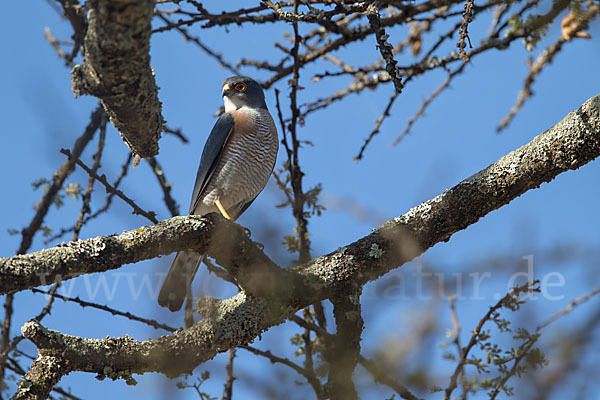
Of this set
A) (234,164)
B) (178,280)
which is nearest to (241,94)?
(234,164)

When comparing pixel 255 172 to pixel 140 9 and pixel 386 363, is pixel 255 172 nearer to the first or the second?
pixel 140 9

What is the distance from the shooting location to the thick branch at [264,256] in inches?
97.7

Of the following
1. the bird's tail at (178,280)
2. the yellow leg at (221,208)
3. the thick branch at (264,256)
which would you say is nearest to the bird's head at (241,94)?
the yellow leg at (221,208)

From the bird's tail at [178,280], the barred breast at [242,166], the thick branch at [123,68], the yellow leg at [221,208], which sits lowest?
the thick branch at [123,68]

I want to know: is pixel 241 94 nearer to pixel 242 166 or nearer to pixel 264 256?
pixel 242 166

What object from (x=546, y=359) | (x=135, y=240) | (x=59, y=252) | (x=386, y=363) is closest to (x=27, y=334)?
(x=59, y=252)

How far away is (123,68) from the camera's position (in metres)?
2.23

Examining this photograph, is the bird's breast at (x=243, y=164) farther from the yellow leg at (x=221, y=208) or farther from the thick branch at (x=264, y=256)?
the thick branch at (x=264, y=256)

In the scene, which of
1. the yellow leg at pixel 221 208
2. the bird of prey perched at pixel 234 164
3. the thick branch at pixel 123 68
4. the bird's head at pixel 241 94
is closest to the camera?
the thick branch at pixel 123 68

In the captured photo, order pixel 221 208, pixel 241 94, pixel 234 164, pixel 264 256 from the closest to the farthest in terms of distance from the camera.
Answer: pixel 264 256 → pixel 221 208 → pixel 234 164 → pixel 241 94

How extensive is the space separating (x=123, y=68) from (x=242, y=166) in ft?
8.22

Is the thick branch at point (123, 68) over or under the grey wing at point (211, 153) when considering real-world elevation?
under

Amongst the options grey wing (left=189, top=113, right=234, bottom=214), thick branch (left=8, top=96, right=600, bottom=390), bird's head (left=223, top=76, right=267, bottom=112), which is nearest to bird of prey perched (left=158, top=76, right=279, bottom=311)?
grey wing (left=189, top=113, right=234, bottom=214)

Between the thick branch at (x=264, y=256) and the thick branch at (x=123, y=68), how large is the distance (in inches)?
18.5
